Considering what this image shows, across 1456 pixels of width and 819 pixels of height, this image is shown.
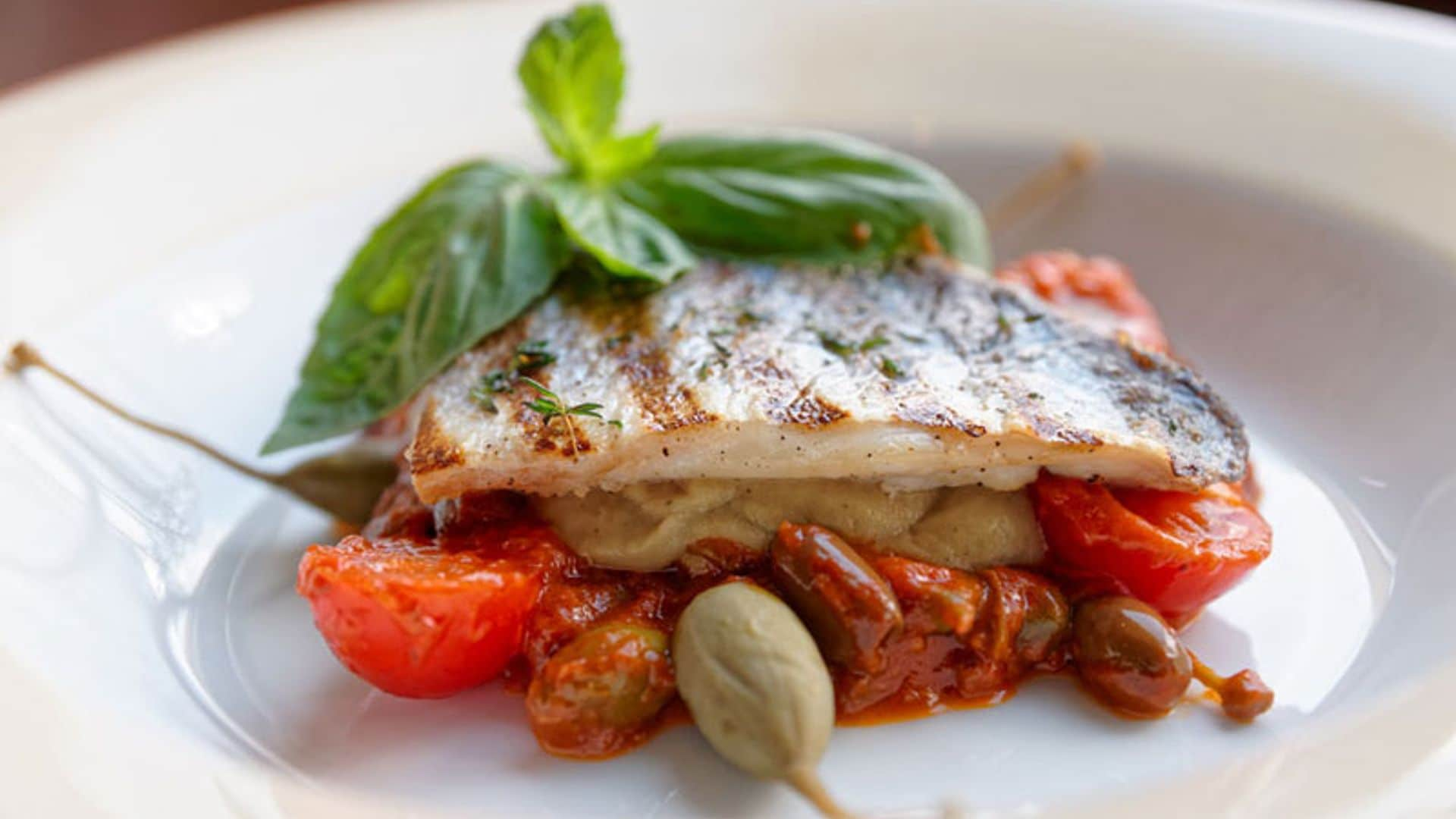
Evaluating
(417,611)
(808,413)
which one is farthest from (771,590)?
(417,611)

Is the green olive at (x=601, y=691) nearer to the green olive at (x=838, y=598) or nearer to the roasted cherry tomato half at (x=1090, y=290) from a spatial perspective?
the green olive at (x=838, y=598)

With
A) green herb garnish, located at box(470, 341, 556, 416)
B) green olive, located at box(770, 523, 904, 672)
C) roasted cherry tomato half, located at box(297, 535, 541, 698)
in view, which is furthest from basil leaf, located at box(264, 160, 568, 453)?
green olive, located at box(770, 523, 904, 672)

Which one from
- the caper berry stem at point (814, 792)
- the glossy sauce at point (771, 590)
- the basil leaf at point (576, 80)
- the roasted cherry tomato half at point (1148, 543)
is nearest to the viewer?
the caper berry stem at point (814, 792)

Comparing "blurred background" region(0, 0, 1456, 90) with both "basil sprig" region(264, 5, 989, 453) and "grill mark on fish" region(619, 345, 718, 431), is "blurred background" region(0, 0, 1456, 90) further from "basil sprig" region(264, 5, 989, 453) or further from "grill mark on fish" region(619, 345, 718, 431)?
"grill mark on fish" region(619, 345, 718, 431)

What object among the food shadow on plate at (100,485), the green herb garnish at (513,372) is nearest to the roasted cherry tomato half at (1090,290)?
the green herb garnish at (513,372)

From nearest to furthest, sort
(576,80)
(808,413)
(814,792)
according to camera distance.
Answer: (814,792) → (808,413) → (576,80)

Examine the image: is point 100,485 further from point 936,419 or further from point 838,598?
point 936,419
